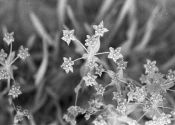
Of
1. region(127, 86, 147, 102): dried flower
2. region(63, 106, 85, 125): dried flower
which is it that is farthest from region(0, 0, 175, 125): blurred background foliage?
region(127, 86, 147, 102): dried flower

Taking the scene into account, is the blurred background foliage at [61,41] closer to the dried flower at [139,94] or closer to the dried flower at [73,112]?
the dried flower at [73,112]

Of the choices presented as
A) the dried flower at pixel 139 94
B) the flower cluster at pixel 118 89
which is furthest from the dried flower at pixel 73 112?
the dried flower at pixel 139 94

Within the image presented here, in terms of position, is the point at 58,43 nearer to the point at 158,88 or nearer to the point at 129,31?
the point at 129,31

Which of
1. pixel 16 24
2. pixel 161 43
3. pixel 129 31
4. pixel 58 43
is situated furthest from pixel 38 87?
pixel 161 43

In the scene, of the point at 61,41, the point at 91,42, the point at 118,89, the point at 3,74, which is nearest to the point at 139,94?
the point at 118,89

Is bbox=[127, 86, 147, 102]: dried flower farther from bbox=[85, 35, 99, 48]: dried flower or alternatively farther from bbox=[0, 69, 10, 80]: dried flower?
bbox=[0, 69, 10, 80]: dried flower

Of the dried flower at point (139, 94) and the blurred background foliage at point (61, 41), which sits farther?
the blurred background foliage at point (61, 41)

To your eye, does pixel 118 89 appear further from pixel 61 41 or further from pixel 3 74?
pixel 61 41

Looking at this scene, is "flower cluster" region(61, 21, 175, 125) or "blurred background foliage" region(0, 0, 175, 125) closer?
"flower cluster" region(61, 21, 175, 125)
